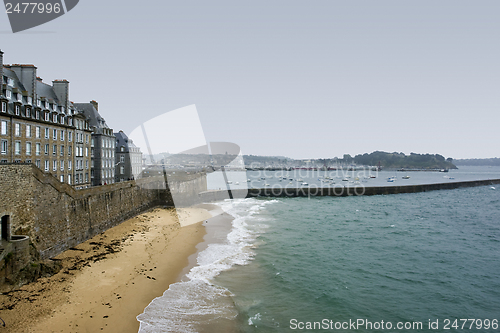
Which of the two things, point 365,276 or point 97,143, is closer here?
point 365,276

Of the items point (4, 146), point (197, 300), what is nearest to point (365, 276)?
point (197, 300)

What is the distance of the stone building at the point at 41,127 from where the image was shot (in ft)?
80.6

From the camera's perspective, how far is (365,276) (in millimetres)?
18422

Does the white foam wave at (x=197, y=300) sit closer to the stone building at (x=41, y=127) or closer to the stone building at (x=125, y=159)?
the stone building at (x=41, y=127)

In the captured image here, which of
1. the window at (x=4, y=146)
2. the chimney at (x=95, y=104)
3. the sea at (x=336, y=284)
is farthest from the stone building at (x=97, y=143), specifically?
the sea at (x=336, y=284)

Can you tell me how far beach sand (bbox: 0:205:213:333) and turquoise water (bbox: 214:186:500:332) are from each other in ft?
14.0

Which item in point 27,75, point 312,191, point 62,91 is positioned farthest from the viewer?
point 312,191

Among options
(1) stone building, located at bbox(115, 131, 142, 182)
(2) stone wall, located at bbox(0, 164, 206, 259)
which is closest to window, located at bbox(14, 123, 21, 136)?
(2) stone wall, located at bbox(0, 164, 206, 259)

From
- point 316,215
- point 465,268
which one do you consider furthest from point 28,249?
point 316,215

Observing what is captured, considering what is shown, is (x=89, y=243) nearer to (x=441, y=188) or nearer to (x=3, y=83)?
(x=3, y=83)

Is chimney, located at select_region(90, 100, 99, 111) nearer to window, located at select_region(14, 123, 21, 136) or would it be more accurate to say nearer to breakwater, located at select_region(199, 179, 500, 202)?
window, located at select_region(14, 123, 21, 136)

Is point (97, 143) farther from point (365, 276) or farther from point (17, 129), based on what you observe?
point (365, 276)

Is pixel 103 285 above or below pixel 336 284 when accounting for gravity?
above

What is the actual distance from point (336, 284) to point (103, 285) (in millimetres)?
12787
